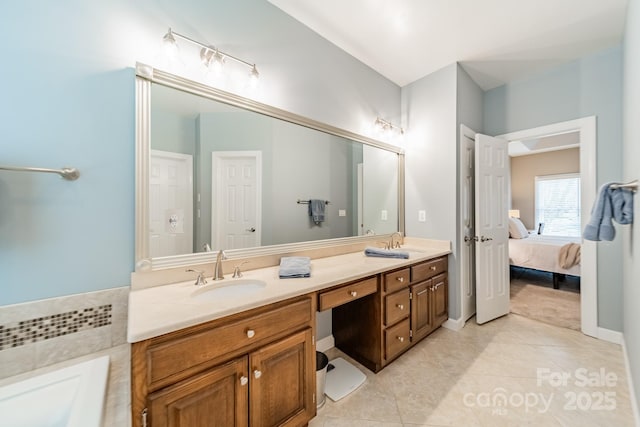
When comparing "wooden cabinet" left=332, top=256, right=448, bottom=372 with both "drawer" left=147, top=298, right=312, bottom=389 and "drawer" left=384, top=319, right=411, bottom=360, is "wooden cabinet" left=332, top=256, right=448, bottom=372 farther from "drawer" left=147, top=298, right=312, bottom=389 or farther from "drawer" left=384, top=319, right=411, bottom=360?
"drawer" left=147, top=298, right=312, bottom=389

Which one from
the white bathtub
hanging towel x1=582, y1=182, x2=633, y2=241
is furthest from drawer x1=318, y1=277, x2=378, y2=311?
hanging towel x1=582, y1=182, x2=633, y2=241

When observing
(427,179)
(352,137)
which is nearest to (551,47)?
(427,179)

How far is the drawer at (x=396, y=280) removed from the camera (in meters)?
1.74

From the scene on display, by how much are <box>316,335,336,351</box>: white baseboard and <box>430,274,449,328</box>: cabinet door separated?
988 millimetres

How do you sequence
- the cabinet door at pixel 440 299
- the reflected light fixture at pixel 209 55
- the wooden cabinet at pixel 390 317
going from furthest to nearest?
1. the cabinet door at pixel 440 299
2. the wooden cabinet at pixel 390 317
3. the reflected light fixture at pixel 209 55

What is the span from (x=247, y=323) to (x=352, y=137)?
1.87m

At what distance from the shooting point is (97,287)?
1132 millimetres

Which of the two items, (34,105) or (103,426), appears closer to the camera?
(103,426)

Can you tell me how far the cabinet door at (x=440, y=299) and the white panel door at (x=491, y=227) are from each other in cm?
39

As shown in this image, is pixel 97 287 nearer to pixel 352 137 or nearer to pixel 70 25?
pixel 70 25

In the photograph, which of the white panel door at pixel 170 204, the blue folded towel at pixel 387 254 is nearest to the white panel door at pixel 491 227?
the blue folded towel at pixel 387 254

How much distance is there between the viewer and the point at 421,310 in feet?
6.84

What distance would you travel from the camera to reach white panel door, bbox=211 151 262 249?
154 cm

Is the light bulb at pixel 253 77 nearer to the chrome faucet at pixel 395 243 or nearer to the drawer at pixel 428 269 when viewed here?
the drawer at pixel 428 269
